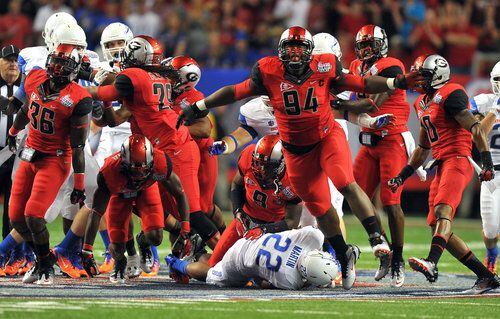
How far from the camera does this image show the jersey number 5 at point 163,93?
9625mm

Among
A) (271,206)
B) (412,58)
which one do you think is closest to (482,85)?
(412,58)

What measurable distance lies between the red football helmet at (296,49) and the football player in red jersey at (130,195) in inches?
48.7

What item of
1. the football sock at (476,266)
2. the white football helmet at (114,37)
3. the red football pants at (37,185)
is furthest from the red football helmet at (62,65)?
the football sock at (476,266)

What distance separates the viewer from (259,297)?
828cm

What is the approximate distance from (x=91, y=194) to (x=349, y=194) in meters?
2.58

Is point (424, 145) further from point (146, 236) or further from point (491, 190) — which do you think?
point (146, 236)

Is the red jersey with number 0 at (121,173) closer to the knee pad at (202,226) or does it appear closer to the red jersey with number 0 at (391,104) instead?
the knee pad at (202,226)

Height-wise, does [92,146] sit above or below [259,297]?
above

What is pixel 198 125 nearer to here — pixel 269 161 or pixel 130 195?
pixel 269 161

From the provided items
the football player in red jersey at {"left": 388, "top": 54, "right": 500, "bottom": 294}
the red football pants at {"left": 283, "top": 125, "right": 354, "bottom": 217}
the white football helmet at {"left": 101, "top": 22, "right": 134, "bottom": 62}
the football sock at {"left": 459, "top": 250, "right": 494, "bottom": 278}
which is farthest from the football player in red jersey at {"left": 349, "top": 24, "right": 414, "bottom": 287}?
the white football helmet at {"left": 101, "top": 22, "right": 134, "bottom": 62}

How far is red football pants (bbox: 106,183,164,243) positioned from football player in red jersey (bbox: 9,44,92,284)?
0.29 meters

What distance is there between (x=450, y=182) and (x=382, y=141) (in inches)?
43.5

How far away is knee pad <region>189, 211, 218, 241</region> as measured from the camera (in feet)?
31.9

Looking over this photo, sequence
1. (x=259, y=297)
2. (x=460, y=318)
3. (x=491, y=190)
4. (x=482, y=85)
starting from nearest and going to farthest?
1. (x=460, y=318)
2. (x=259, y=297)
3. (x=491, y=190)
4. (x=482, y=85)
